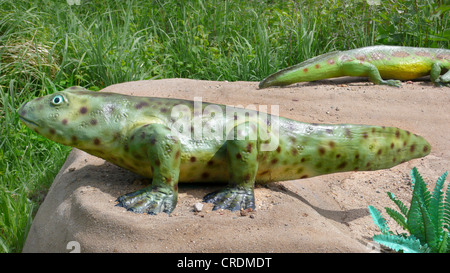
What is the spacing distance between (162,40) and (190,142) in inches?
192

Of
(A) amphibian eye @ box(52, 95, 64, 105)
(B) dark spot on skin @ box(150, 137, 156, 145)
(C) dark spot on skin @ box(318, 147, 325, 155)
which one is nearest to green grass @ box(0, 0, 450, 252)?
(A) amphibian eye @ box(52, 95, 64, 105)

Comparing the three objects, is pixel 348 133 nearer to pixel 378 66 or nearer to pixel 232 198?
pixel 232 198

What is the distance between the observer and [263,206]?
128 inches

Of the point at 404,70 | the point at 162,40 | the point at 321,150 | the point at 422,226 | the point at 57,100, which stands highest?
the point at 162,40

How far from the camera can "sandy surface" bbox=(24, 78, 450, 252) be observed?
285 centimetres

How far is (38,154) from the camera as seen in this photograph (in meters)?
5.50

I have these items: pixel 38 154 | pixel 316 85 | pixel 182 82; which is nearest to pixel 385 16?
pixel 316 85

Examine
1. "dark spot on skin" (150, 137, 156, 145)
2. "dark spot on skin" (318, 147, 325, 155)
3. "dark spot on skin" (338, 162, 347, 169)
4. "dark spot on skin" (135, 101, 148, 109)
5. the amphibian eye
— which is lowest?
"dark spot on skin" (338, 162, 347, 169)

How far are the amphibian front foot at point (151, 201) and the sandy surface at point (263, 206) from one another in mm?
58

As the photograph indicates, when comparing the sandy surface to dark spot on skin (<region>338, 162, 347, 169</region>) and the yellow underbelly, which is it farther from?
the yellow underbelly

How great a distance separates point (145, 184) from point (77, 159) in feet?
3.25

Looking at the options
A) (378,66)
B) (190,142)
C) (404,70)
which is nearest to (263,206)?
(190,142)

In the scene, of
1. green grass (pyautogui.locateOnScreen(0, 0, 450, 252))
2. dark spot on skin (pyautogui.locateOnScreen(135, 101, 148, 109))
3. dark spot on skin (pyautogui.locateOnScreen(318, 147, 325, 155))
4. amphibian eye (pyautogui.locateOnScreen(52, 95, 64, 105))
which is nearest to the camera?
amphibian eye (pyautogui.locateOnScreen(52, 95, 64, 105))

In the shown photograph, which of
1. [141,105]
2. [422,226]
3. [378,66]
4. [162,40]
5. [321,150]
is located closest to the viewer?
[422,226]
